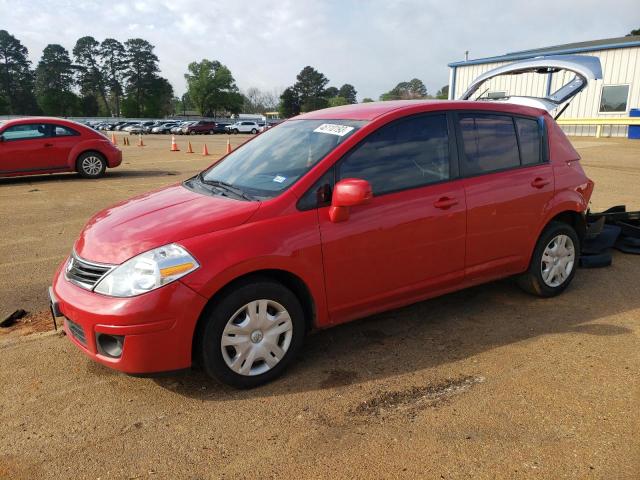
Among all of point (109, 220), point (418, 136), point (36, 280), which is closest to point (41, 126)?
point (36, 280)

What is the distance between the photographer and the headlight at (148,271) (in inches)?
115

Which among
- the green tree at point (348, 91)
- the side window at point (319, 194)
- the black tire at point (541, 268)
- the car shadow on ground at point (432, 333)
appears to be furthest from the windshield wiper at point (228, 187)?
the green tree at point (348, 91)

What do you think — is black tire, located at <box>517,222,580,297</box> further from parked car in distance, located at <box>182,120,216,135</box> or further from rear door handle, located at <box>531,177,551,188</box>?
parked car in distance, located at <box>182,120,216,135</box>

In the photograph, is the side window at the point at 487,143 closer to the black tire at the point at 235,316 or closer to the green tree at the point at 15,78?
the black tire at the point at 235,316

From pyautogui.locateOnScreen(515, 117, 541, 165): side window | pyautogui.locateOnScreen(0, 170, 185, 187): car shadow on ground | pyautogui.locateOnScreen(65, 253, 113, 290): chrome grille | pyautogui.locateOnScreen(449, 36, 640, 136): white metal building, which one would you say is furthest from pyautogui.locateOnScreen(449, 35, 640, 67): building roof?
pyautogui.locateOnScreen(65, 253, 113, 290): chrome grille

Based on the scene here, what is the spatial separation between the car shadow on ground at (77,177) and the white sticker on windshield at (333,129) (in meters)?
10.3

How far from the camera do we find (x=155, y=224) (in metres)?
3.25

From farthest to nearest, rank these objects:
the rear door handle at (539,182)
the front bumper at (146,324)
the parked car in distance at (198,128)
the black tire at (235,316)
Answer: the parked car in distance at (198,128), the rear door handle at (539,182), the black tire at (235,316), the front bumper at (146,324)

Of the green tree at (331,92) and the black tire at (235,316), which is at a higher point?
the green tree at (331,92)

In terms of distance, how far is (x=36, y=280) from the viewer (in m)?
5.36

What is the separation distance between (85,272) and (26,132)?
10.4 m

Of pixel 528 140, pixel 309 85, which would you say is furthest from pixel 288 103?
pixel 528 140

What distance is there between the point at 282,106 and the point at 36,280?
98851mm

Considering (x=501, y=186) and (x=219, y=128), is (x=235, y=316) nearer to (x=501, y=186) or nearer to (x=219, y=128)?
(x=501, y=186)
